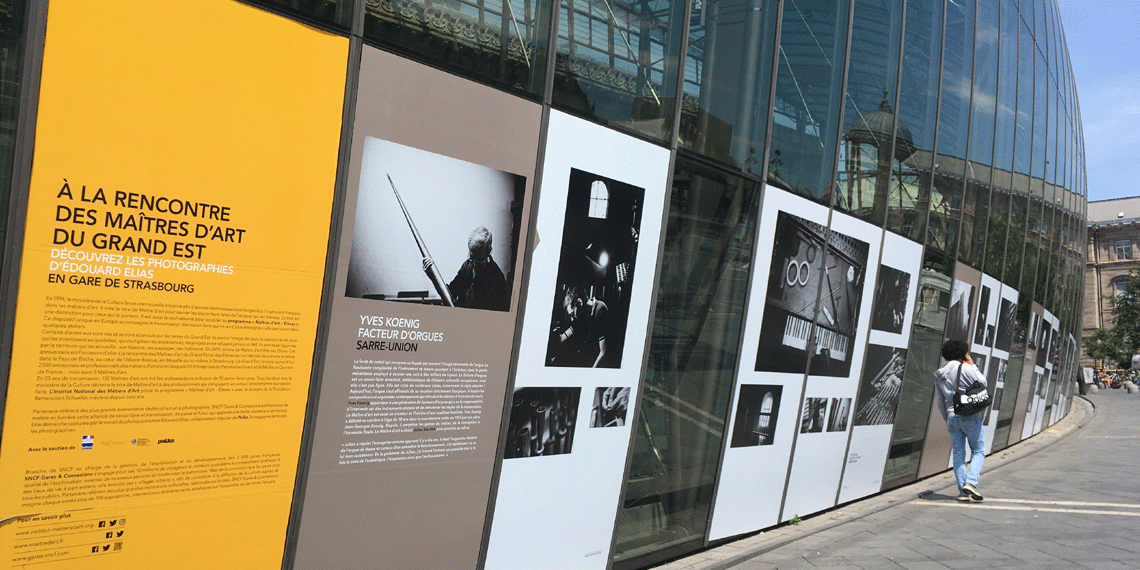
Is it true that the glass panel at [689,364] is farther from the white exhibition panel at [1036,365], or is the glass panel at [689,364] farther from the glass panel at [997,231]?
the white exhibition panel at [1036,365]

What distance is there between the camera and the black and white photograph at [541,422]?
5.09m

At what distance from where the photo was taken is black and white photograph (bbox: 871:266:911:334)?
968 cm

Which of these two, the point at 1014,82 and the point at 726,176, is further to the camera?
the point at 1014,82

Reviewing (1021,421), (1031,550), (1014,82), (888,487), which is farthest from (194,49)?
(1021,421)

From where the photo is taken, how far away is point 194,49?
3582 mm

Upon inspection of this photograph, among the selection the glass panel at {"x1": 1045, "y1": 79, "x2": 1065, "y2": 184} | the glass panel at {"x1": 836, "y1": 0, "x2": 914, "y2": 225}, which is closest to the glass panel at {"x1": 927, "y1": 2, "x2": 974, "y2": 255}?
the glass panel at {"x1": 836, "y1": 0, "x2": 914, "y2": 225}

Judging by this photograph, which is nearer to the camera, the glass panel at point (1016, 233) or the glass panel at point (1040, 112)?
the glass panel at point (1016, 233)

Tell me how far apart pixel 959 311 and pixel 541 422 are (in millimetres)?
9436

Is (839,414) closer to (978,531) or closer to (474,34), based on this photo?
(978,531)

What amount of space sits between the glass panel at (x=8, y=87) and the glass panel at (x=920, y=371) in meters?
10.1

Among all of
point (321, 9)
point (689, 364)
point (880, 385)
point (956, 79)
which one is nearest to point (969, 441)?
point (880, 385)

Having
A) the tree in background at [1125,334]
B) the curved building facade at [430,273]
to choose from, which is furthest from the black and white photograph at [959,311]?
the tree in background at [1125,334]

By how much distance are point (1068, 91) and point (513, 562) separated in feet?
67.0

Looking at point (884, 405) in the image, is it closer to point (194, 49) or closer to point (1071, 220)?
point (194, 49)
